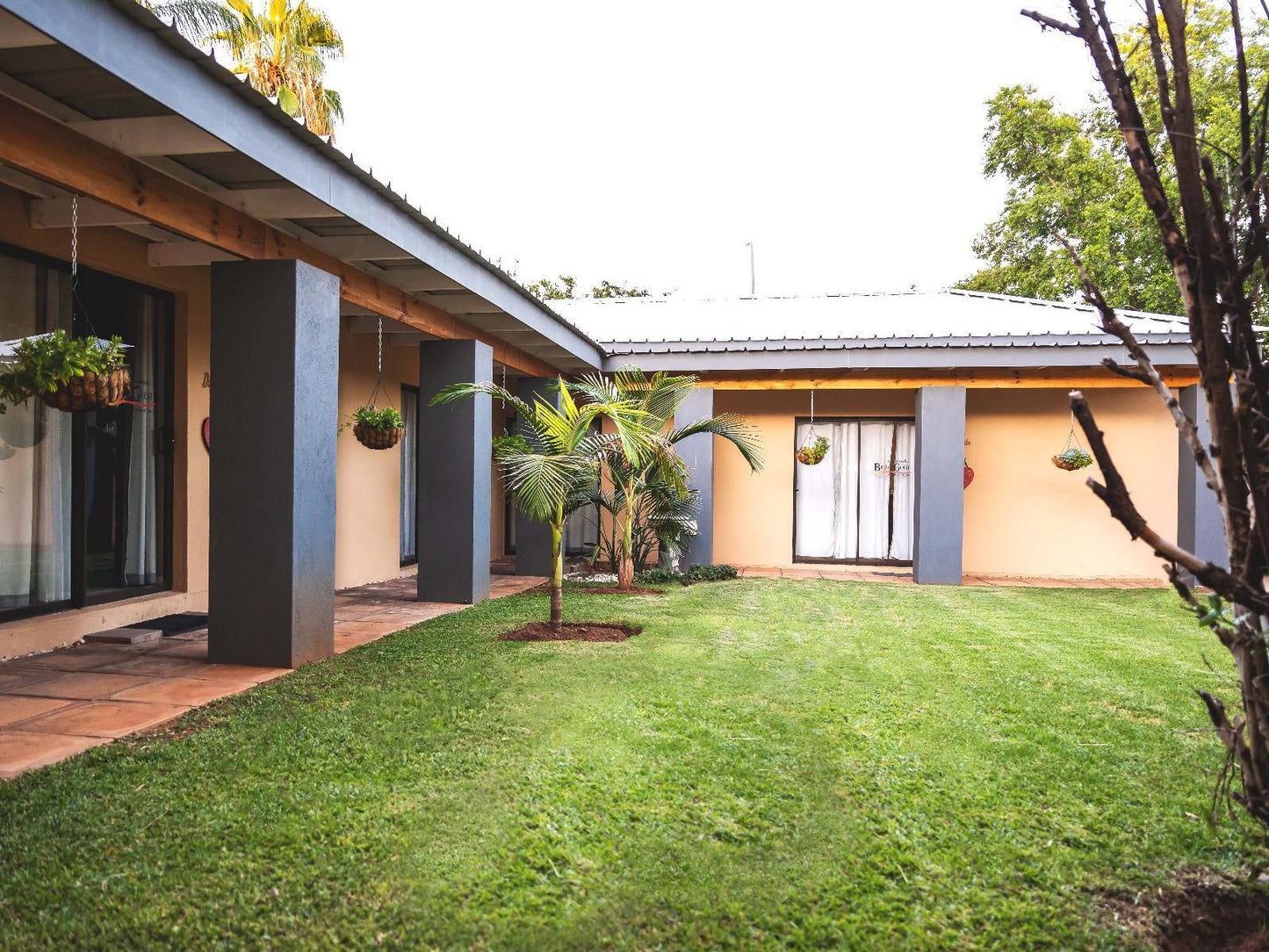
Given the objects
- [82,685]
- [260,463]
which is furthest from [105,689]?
[260,463]

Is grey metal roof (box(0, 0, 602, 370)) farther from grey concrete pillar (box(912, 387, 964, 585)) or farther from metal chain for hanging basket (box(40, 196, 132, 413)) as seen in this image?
grey concrete pillar (box(912, 387, 964, 585))

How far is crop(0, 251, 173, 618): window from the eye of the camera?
463 cm

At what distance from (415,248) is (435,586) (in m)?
3.07

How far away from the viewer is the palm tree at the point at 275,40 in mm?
15516

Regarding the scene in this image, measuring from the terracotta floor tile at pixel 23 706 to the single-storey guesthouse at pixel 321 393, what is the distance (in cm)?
→ 90

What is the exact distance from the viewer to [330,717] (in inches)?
137

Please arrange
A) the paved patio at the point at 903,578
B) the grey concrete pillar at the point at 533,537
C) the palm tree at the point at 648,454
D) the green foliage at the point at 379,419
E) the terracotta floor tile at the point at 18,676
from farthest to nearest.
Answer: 1. the grey concrete pillar at the point at 533,537
2. the paved patio at the point at 903,578
3. the palm tree at the point at 648,454
4. the green foliage at the point at 379,419
5. the terracotta floor tile at the point at 18,676

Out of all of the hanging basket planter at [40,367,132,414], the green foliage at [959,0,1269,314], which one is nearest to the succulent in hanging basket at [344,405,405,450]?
the hanging basket planter at [40,367,132,414]

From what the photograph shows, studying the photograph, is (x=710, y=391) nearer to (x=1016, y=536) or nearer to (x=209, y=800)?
(x=1016, y=536)

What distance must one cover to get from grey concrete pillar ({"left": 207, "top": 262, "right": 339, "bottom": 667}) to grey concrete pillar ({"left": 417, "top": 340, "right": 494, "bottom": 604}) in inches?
88.0

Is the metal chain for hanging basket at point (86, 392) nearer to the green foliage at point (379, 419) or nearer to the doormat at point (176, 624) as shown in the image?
the doormat at point (176, 624)

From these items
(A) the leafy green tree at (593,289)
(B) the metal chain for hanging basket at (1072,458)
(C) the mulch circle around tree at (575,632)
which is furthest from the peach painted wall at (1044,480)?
(A) the leafy green tree at (593,289)

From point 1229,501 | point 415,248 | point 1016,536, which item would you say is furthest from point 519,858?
point 1016,536

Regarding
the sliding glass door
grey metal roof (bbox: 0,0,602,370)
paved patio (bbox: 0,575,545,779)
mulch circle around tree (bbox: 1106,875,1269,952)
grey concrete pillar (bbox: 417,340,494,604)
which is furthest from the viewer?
the sliding glass door
